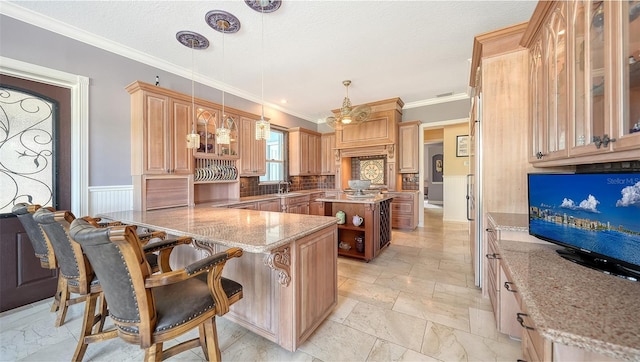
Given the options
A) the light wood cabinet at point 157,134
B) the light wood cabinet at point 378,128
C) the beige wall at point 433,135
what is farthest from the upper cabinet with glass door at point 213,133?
the beige wall at point 433,135

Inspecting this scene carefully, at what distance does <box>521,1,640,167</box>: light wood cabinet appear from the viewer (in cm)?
94

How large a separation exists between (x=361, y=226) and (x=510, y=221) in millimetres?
1931

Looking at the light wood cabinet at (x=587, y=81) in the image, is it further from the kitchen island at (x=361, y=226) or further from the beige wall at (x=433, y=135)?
the beige wall at (x=433, y=135)

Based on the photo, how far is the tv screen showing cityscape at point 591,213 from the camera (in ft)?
3.36

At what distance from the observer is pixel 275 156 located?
5.60 meters

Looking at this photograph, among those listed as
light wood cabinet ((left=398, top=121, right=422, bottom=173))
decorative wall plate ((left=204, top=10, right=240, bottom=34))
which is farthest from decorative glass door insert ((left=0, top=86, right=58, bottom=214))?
light wood cabinet ((left=398, top=121, right=422, bottom=173))

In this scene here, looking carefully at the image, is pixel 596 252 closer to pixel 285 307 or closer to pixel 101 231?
pixel 285 307

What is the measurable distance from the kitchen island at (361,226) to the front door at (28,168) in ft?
10.8

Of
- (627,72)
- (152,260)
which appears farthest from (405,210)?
(152,260)

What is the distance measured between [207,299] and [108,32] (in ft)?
10.7

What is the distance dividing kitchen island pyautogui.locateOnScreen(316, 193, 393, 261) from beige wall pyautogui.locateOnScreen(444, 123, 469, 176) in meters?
3.72

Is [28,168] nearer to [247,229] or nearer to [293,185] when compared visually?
[247,229]

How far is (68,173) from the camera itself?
2576 millimetres

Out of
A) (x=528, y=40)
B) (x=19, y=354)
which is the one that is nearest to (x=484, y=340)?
(x=528, y=40)
